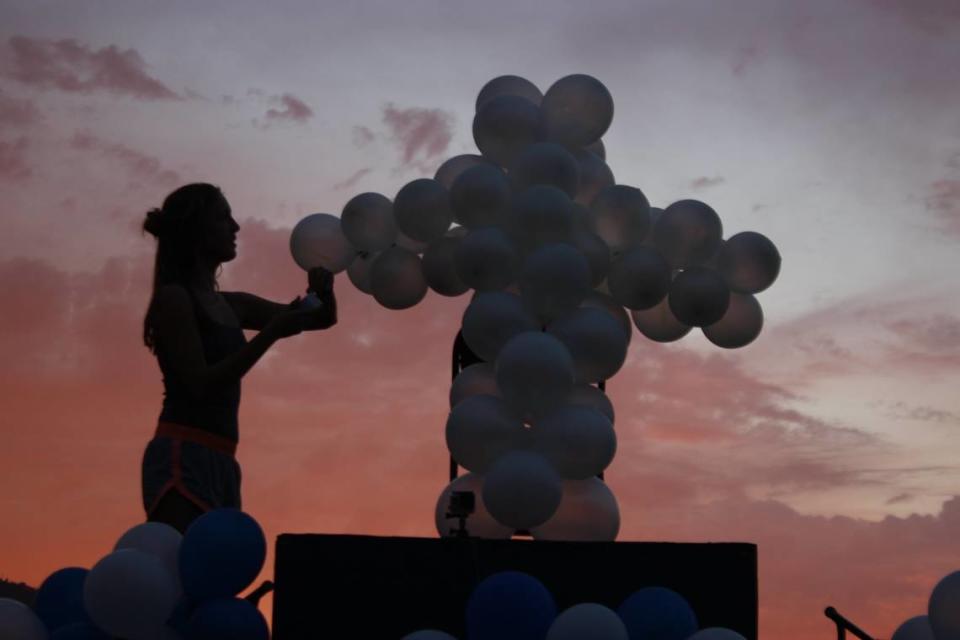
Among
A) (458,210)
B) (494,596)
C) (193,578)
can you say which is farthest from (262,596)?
(458,210)

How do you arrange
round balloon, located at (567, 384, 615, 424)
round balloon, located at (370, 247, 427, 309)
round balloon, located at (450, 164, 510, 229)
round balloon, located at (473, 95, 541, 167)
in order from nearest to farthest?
round balloon, located at (450, 164, 510, 229)
round balloon, located at (567, 384, 615, 424)
round balloon, located at (473, 95, 541, 167)
round balloon, located at (370, 247, 427, 309)

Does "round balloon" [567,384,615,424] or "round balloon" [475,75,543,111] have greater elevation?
"round balloon" [475,75,543,111]

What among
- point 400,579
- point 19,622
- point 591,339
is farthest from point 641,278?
point 19,622

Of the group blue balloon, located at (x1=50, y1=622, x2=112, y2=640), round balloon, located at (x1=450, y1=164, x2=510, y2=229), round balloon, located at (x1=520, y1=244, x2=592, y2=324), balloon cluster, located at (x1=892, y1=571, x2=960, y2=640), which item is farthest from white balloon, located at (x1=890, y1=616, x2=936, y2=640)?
blue balloon, located at (x1=50, y1=622, x2=112, y2=640)

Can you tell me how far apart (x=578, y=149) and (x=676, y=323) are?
30.1 inches

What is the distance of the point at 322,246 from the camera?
524cm

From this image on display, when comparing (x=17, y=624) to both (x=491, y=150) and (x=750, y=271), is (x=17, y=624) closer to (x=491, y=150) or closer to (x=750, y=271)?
(x=491, y=150)

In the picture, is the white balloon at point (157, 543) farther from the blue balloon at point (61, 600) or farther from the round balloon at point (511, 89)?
Answer: the round balloon at point (511, 89)

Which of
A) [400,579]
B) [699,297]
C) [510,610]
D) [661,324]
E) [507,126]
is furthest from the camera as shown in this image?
[661,324]

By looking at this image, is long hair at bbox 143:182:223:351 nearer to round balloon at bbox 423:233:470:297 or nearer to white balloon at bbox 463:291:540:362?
white balloon at bbox 463:291:540:362

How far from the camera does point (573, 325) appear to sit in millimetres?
4613

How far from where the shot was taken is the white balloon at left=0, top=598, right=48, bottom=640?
3729 millimetres

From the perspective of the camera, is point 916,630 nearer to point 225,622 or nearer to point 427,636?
point 427,636

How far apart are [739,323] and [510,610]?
6.38 feet
